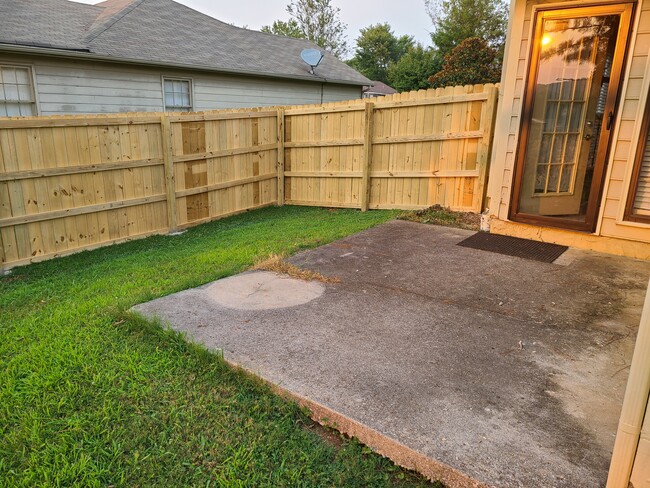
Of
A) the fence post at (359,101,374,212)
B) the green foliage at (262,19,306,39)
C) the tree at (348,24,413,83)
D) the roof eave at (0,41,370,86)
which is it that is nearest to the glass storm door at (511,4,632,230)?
the fence post at (359,101,374,212)

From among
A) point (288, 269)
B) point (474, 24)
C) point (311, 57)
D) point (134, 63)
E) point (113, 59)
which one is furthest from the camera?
point (474, 24)

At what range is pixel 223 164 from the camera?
7.65m

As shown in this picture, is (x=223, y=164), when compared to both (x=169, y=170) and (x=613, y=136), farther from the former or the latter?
(x=613, y=136)

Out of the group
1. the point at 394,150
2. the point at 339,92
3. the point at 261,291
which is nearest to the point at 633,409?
the point at 261,291

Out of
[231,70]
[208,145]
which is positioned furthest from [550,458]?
[231,70]

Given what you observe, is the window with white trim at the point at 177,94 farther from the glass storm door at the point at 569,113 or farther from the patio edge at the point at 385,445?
the patio edge at the point at 385,445

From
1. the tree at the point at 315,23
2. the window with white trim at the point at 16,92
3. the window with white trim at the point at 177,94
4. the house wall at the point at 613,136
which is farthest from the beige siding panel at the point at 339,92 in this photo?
the tree at the point at 315,23

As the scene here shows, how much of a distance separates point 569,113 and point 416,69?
2430 cm

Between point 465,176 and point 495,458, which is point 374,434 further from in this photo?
point 465,176

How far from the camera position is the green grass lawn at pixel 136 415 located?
1.93 metres

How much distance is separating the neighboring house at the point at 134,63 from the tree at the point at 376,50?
29.7 metres

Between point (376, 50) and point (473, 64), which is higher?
point (376, 50)

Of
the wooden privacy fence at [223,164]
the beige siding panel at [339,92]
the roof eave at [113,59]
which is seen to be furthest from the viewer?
the beige siding panel at [339,92]

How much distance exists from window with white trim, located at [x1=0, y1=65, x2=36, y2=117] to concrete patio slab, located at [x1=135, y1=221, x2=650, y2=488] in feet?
22.1
